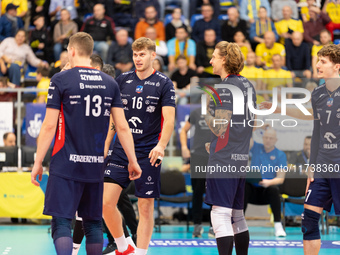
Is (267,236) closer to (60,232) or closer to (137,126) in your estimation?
(137,126)

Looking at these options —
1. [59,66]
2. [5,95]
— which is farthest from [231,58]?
[5,95]

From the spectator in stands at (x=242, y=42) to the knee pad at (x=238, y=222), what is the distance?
Result: 9.78 meters

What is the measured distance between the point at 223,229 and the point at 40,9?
1268cm

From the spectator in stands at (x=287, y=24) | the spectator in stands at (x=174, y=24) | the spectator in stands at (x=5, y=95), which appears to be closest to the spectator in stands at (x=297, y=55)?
the spectator in stands at (x=287, y=24)

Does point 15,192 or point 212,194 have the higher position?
point 212,194

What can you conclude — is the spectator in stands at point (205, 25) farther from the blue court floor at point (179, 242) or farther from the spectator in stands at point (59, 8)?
the blue court floor at point (179, 242)

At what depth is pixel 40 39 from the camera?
16531mm

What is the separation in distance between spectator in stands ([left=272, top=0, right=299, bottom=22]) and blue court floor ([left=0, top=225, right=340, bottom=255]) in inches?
320

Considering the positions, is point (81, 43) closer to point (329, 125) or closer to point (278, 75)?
point (329, 125)

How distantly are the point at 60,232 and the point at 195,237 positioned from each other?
18.3ft

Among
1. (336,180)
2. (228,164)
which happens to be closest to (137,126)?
(228,164)

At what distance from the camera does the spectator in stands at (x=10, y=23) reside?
54.2 feet

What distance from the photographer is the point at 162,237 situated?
1041 centimetres

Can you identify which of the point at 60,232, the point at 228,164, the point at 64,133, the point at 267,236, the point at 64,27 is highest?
the point at 64,27
